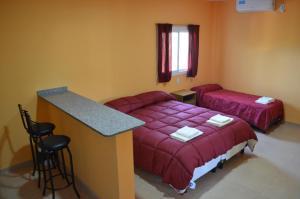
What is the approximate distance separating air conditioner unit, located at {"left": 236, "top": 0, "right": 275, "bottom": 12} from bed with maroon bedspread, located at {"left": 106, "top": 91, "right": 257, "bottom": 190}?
7.50 ft

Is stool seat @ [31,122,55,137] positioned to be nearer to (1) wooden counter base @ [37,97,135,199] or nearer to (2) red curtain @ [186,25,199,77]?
(1) wooden counter base @ [37,97,135,199]

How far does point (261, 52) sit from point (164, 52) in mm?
2006

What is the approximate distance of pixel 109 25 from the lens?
394cm

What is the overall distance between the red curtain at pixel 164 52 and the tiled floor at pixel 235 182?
211cm

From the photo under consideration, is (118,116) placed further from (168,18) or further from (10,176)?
(168,18)

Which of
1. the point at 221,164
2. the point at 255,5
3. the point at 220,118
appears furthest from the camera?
the point at 255,5

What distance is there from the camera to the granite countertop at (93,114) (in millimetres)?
2143

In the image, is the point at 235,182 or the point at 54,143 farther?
the point at 235,182

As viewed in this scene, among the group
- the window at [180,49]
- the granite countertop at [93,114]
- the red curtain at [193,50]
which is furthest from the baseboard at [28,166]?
the red curtain at [193,50]

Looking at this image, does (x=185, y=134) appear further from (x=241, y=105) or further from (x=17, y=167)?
(x=17, y=167)

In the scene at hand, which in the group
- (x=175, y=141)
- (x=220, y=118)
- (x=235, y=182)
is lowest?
(x=235, y=182)

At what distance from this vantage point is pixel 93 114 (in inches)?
99.2

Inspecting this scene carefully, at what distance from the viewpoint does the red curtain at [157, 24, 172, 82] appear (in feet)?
15.2

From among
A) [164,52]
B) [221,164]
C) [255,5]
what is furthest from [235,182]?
[255,5]
